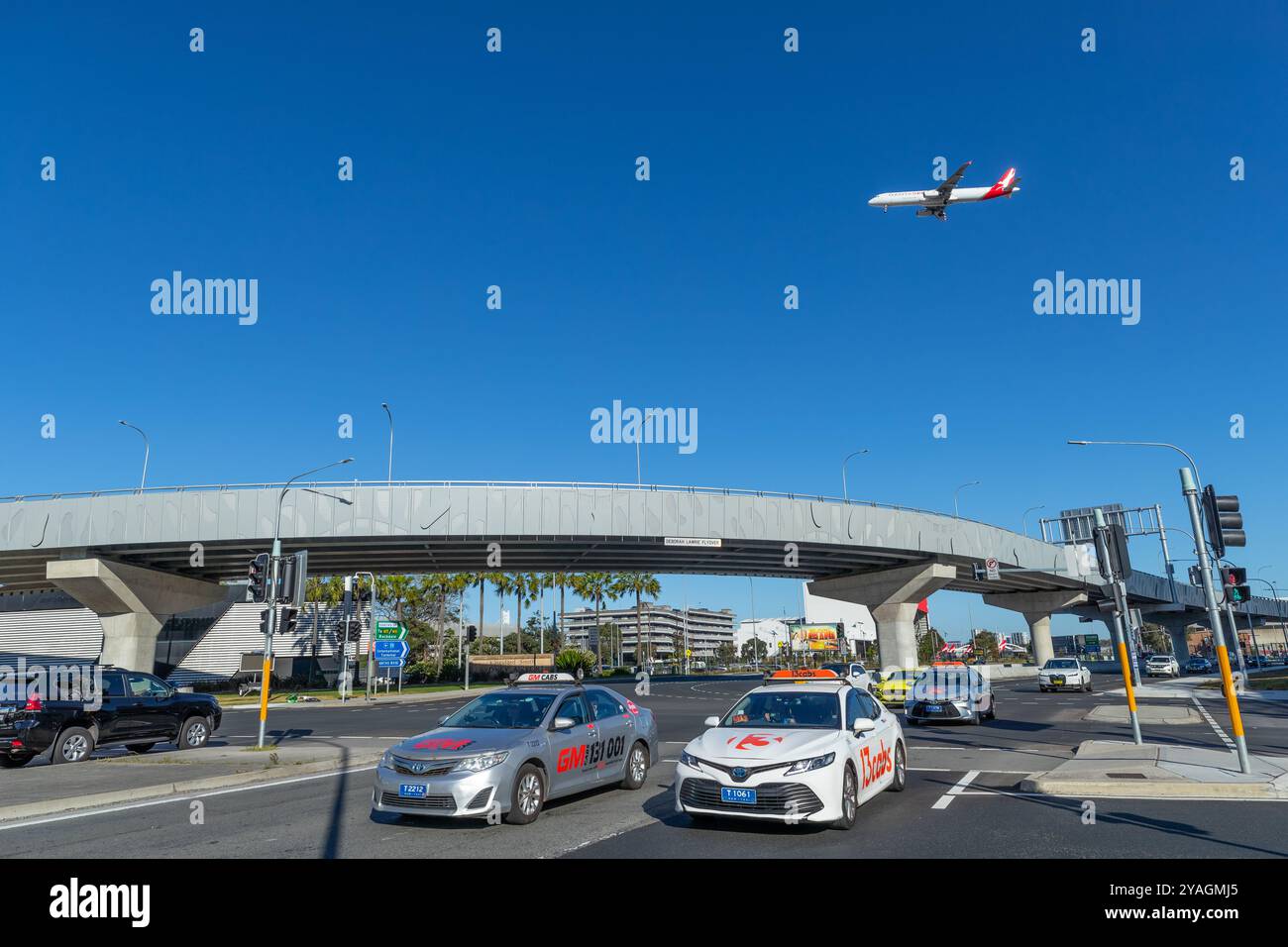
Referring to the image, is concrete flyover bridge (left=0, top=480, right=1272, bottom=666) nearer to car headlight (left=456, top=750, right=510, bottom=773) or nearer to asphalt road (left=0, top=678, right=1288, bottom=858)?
asphalt road (left=0, top=678, right=1288, bottom=858)

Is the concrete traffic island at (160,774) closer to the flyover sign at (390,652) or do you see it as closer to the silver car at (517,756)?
the silver car at (517,756)

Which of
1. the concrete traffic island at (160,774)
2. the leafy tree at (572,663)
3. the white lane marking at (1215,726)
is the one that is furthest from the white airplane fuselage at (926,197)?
the leafy tree at (572,663)

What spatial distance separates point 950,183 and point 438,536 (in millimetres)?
26763

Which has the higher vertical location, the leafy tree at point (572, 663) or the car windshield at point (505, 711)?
the car windshield at point (505, 711)

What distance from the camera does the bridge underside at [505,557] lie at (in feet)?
136

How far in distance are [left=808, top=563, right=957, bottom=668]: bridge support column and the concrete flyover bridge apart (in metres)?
0.12

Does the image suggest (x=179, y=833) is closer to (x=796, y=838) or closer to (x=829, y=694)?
(x=796, y=838)

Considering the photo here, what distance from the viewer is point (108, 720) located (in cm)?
1655

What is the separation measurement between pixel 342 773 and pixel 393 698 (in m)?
32.8

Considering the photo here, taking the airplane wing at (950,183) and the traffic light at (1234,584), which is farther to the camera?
the airplane wing at (950,183)

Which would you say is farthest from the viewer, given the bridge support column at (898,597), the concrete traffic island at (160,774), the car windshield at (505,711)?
the bridge support column at (898,597)

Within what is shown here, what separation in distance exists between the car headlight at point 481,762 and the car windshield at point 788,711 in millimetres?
2680

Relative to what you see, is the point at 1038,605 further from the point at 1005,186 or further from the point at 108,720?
the point at 108,720
